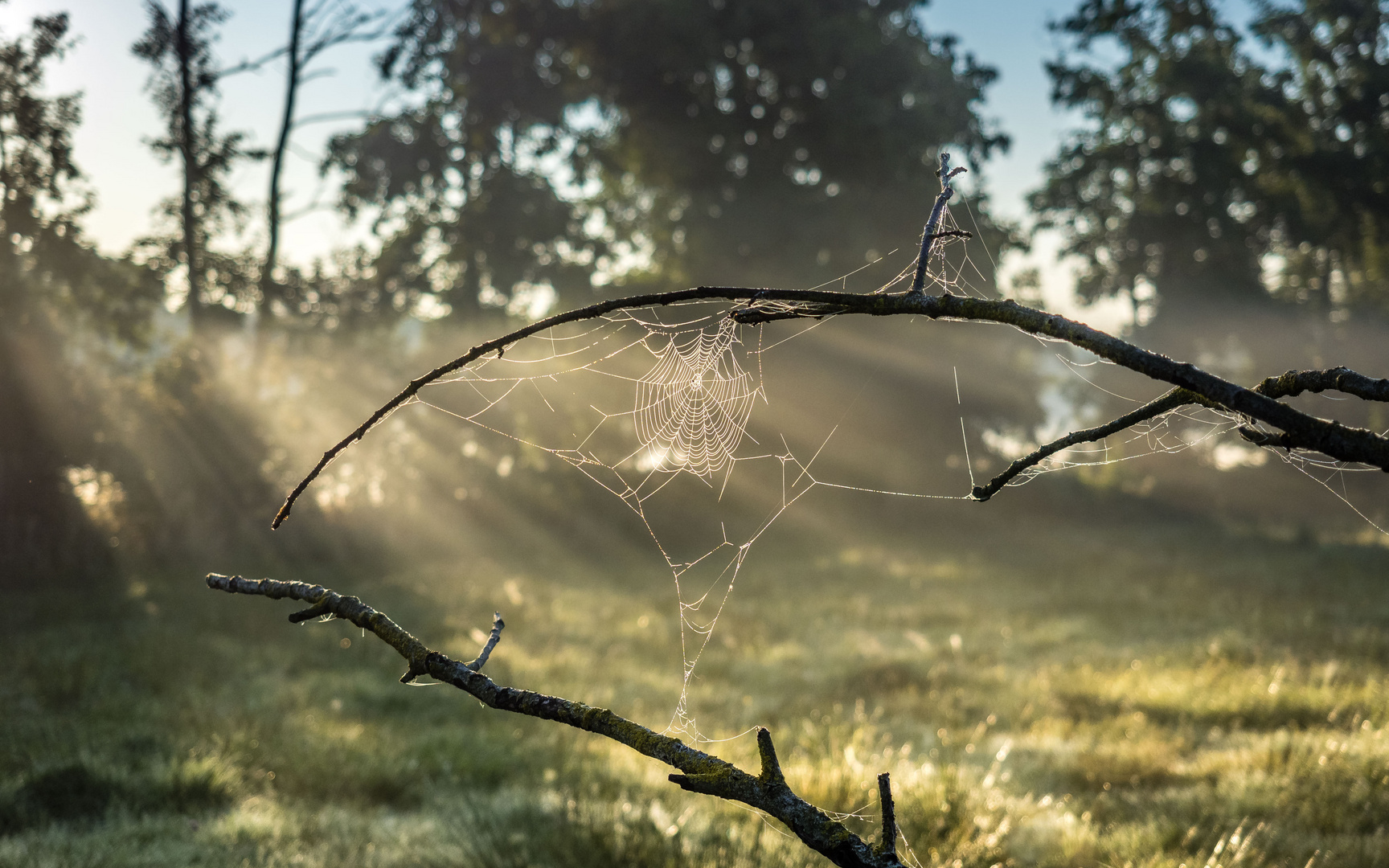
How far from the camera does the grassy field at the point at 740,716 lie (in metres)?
3.47

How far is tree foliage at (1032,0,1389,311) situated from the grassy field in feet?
23.6

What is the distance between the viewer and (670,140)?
21641mm

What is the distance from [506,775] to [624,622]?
205 inches

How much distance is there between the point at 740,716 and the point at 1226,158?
21155 millimetres

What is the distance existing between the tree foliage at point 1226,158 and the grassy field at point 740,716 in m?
7.19

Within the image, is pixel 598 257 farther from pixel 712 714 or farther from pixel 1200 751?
pixel 1200 751

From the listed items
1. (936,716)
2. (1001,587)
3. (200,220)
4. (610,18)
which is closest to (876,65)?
(610,18)

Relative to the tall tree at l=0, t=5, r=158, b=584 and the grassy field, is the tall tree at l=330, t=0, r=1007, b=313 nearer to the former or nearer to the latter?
the tall tree at l=0, t=5, r=158, b=584

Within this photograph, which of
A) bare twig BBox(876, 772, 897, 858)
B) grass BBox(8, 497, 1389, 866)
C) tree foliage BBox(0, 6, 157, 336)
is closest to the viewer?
bare twig BBox(876, 772, 897, 858)

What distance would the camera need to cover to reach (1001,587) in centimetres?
1209

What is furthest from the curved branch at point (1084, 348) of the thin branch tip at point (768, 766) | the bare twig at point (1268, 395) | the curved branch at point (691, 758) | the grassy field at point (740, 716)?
the grassy field at point (740, 716)

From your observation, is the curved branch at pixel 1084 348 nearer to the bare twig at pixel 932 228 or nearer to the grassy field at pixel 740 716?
the bare twig at pixel 932 228

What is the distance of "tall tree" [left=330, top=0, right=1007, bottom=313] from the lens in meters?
19.8

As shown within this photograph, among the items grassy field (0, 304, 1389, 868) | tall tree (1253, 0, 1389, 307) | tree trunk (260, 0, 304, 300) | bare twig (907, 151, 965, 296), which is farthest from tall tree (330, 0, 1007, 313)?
bare twig (907, 151, 965, 296)
